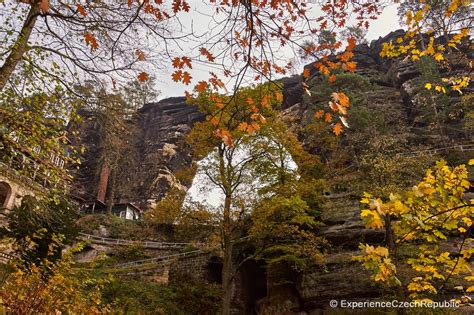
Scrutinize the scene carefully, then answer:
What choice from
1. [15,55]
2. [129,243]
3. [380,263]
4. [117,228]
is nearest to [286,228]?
[380,263]

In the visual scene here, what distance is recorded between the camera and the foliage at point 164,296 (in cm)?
1548

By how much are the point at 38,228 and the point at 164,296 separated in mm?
7006

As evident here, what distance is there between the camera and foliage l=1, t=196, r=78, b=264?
23.3ft

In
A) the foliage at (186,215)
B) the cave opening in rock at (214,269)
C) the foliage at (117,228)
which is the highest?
the foliage at (117,228)

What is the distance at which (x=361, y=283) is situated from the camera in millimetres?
13070

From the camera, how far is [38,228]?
13398 mm

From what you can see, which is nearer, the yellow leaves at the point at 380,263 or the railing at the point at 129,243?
the yellow leaves at the point at 380,263

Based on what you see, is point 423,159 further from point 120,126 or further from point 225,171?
point 120,126

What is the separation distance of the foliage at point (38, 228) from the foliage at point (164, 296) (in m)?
3.29

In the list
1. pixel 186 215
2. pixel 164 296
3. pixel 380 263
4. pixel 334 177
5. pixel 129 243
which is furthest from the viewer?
pixel 129 243

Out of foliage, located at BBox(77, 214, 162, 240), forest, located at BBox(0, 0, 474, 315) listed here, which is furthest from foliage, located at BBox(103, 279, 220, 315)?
foliage, located at BBox(77, 214, 162, 240)

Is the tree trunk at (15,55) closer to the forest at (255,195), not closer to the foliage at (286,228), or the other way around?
the forest at (255,195)

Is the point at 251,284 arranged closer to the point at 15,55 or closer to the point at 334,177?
the point at 334,177

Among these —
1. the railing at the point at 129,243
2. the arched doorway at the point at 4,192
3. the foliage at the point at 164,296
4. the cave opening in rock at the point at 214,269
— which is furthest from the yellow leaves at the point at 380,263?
the arched doorway at the point at 4,192
